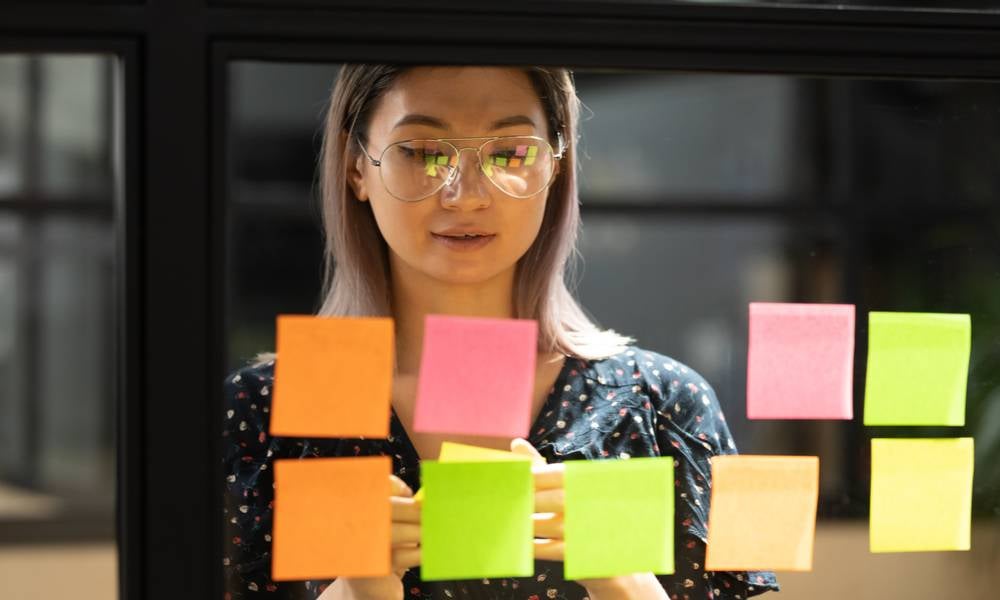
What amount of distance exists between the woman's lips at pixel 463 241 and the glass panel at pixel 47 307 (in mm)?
1775

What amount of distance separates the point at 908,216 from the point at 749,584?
74cm

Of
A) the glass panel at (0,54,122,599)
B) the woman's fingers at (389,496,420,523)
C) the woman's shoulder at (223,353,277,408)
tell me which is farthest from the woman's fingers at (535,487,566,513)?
the glass panel at (0,54,122,599)

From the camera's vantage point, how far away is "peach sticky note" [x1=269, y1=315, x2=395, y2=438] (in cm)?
101

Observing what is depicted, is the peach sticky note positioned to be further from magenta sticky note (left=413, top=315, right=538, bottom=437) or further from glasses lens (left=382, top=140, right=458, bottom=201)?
glasses lens (left=382, top=140, right=458, bottom=201)

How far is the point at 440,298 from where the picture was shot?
47.9 inches

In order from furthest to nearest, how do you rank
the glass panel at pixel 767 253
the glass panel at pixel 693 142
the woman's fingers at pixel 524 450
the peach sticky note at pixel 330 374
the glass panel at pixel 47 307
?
the glass panel at pixel 47 307
the glass panel at pixel 693 142
the glass panel at pixel 767 253
the woman's fingers at pixel 524 450
the peach sticky note at pixel 330 374

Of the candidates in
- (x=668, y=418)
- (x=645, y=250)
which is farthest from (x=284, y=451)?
(x=645, y=250)

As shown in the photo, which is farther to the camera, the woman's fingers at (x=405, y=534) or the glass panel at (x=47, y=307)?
the glass panel at (x=47, y=307)

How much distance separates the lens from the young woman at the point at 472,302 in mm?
1135

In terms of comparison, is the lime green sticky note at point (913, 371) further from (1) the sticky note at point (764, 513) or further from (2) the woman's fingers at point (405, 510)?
(2) the woman's fingers at point (405, 510)

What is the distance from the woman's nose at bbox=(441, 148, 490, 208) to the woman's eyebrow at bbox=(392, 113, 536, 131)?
36mm

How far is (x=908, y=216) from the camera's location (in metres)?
1.64

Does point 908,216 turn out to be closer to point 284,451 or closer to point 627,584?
point 627,584

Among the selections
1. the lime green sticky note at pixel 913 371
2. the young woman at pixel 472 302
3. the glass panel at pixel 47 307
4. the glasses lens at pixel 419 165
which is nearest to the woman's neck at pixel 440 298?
the young woman at pixel 472 302
